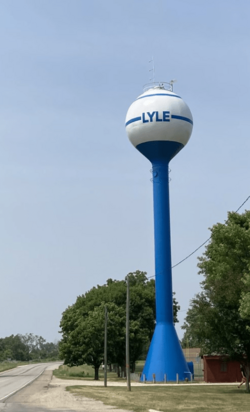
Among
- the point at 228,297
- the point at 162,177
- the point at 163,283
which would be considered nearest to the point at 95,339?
the point at 163,283

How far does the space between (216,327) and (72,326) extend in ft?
106

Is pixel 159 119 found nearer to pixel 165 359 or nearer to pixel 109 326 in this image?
pixel 165 359

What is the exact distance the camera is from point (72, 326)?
69.8 m

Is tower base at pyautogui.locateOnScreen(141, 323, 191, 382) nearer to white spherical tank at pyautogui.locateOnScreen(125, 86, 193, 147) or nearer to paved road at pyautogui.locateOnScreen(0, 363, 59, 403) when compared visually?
paved road at pyautogui.locateOnScreen(0, 363, 59, 403)

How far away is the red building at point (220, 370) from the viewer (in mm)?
58250

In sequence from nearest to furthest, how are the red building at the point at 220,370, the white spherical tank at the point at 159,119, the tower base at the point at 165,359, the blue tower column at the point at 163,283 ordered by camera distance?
1. the tower base at the point at 165,359
2. the blue tower column at the point at 163,283
3. the white spherical tank at the point at 159,119
4. the red building at the point at 220,370

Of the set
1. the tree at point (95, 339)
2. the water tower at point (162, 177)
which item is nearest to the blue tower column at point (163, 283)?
the water tower at point (162, 177)

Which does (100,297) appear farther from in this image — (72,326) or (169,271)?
(169,271)

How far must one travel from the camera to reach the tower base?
174 feet

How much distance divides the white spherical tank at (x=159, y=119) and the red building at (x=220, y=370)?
71.4ft

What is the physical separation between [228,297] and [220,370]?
22362 mm

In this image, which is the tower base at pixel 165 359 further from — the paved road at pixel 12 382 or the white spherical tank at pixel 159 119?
the white spherical tank at pixel 159 119

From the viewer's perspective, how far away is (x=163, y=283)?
56094 mm

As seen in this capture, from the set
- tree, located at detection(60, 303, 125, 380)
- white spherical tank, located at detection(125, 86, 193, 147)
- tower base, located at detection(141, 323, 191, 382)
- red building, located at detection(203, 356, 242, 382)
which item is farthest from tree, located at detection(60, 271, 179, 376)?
white spherical tank, located at detection(125, 86, 193, 147)
